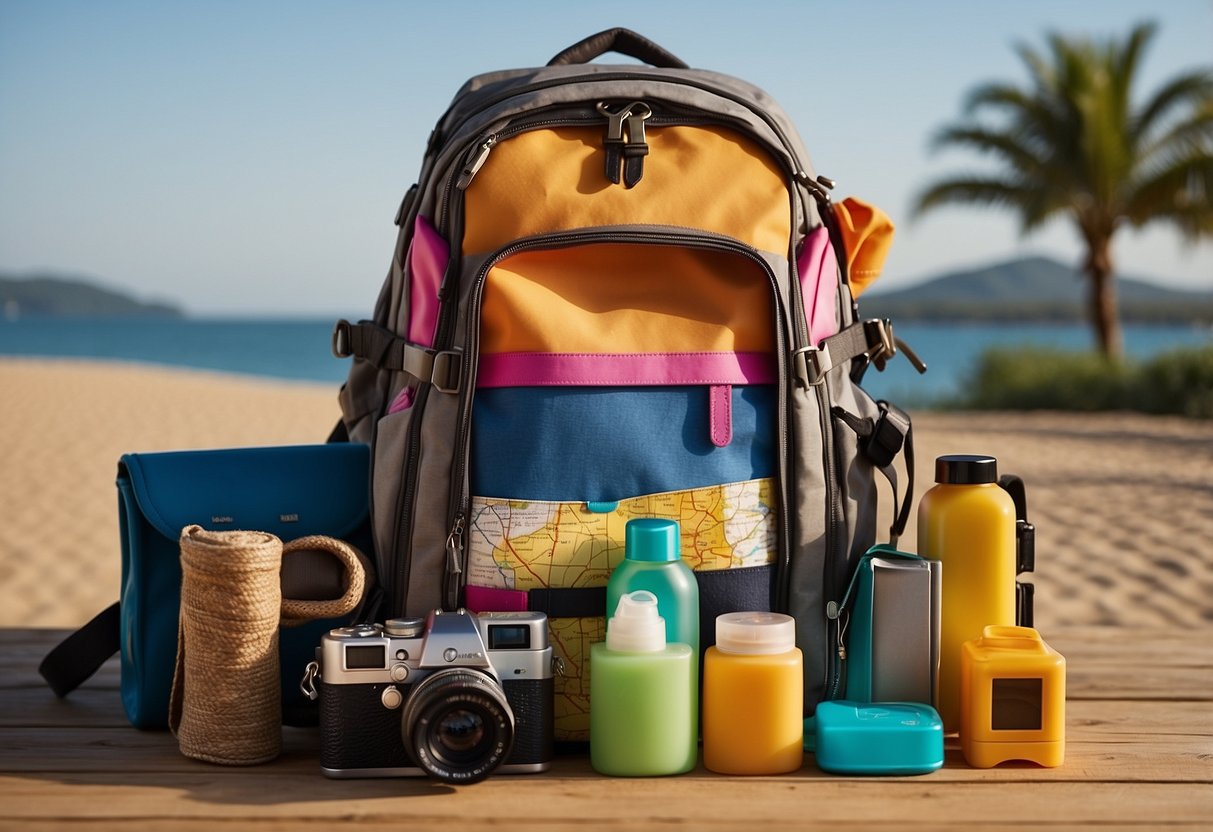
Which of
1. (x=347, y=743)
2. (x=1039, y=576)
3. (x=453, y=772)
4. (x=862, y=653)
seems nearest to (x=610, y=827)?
(x=453, y=772)

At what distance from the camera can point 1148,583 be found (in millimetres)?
4324

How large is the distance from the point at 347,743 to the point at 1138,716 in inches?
51.7

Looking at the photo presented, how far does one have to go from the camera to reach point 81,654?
6.58ft

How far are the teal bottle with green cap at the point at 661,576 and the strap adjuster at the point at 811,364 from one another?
326 millimetres

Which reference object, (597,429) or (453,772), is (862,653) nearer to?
(597,429)

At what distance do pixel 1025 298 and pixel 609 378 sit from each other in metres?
70.1

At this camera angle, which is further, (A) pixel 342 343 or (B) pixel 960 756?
(A) pixel 342 343

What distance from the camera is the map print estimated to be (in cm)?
171

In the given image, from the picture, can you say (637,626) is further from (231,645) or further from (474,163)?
(474,163)

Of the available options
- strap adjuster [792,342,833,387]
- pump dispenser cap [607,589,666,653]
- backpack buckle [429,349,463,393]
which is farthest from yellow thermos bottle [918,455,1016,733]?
backpack buckle [429,349,463,393]

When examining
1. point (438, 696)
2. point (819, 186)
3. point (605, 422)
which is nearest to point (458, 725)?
point (438, 696)

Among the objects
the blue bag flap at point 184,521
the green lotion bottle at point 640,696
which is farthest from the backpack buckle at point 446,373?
the green lotion bottle at point 640,696

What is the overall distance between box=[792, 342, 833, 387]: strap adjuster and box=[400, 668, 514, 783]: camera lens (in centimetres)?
66

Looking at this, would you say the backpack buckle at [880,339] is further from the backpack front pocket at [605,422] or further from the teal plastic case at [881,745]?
the teal plastic case at [881,745]
